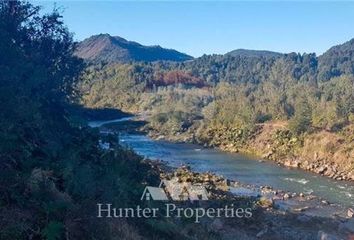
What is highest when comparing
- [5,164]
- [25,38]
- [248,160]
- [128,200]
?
[25,38]

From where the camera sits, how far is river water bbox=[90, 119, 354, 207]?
1435 inches

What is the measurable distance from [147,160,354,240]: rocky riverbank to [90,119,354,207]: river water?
2.37 m

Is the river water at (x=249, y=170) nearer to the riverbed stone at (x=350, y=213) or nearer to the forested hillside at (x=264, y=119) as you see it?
the riverbed stone at (x=350, y=213)

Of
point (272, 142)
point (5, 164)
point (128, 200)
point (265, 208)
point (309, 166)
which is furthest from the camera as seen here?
point (272, 142)

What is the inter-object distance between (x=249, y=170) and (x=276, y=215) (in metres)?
18.5

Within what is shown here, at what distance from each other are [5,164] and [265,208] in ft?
64.2

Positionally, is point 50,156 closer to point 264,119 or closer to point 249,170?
point 249,170

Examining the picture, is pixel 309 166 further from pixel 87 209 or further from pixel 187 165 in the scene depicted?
pixel 87 209

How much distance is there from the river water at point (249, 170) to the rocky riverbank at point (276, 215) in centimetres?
237

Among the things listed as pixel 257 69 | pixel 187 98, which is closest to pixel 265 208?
pixel 187 98

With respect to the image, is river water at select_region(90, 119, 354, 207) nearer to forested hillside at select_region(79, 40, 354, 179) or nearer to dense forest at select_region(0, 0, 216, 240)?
forested hillside at select_region(79, 40, 354, 179)

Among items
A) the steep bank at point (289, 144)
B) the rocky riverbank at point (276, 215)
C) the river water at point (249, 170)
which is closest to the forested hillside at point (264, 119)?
the steep bank at point (289, 144)

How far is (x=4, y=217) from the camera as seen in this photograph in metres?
8.80

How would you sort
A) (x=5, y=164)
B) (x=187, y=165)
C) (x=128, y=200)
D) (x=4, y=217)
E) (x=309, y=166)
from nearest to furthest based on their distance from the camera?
A: (x=4, y=217), (x=5, y=164), (x=128, y=200), (x=187, y=165), (x=309, y=166)
